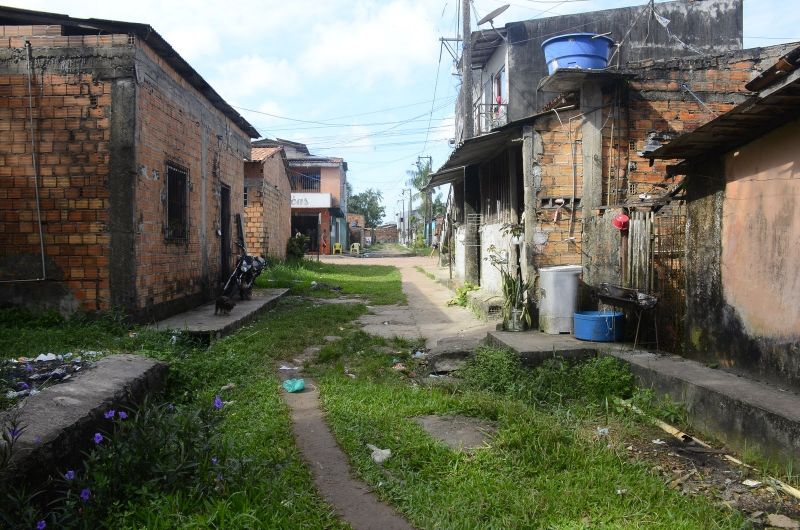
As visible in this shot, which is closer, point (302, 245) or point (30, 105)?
point (30, 105)

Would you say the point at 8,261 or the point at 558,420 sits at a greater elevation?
the point at 8,261

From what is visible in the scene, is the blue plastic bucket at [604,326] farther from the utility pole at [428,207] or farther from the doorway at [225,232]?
the utility pole at [428,207]

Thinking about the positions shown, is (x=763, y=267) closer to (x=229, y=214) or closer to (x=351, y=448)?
(x=351, y=448)

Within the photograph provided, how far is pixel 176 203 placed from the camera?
8539 millimetres

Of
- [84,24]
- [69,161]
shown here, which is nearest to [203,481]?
[69,161]

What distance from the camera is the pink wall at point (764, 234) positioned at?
4.07 metres

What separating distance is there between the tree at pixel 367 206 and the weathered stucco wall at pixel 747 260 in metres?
56.1

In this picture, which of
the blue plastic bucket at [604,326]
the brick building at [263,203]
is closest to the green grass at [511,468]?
the blue plastic bucket at [604,326]

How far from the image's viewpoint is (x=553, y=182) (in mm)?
7082

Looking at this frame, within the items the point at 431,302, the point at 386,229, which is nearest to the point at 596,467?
the point at 431,302

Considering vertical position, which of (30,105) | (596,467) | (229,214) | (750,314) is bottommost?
(596,467)

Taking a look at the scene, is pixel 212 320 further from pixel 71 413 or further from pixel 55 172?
pixel 71 413

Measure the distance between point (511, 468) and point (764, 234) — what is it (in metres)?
2.71

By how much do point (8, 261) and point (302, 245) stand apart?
52.9 ft
